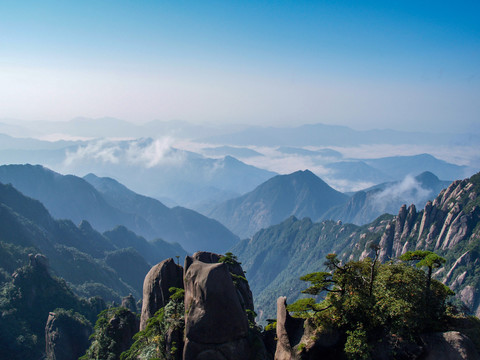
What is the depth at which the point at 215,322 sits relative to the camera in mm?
30109

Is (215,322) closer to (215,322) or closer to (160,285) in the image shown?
(215,322)

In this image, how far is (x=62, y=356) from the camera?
82062 millimetres

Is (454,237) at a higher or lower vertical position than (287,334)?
lower

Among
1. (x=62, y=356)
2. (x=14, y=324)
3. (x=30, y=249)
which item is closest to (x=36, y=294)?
(x=14, y=324)

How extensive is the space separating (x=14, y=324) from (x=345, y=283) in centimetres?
9647

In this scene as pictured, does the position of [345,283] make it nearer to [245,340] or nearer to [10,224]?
[245,340]

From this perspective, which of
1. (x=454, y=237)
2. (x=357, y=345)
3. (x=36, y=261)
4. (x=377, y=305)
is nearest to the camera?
(x=357, y=345)

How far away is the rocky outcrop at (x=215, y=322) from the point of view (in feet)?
98.5

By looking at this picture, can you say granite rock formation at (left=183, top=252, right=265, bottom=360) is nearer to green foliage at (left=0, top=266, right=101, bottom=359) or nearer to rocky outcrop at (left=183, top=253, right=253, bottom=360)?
rocky outcrop at (left=183, top=253, right=253, bottom=360)

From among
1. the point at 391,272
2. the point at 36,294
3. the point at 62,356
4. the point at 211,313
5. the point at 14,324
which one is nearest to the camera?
the point at 391,272

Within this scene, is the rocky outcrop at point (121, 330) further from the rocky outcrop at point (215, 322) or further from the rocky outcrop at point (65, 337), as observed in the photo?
the rocky outcrop at point (65, 337)

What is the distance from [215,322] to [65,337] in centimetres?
6944

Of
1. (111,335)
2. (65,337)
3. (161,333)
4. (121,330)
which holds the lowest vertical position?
(65,337)

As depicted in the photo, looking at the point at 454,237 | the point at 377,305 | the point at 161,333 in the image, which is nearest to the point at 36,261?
the point at 161,333
